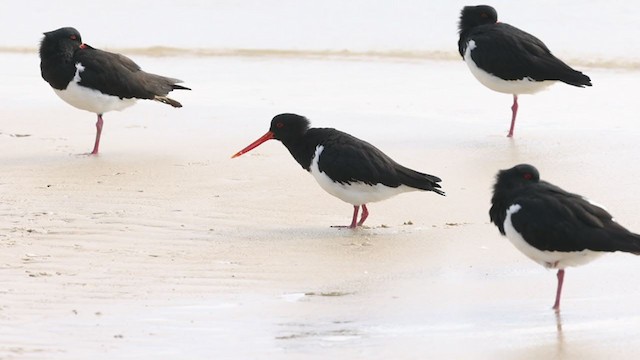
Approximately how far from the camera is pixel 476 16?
491 inches

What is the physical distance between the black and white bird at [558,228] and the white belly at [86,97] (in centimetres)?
512

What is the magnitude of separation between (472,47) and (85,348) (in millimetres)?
7133

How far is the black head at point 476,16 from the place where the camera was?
1242 centimetres

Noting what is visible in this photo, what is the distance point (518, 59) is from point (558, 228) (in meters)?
5.38

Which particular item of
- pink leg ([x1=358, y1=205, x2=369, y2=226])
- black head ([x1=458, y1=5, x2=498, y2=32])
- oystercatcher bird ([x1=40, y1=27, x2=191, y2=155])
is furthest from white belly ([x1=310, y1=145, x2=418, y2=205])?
black head ([x1=458, y1=5, x2=498, y2=32])

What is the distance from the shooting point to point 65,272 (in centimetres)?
709

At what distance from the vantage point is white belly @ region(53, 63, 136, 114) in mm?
11023

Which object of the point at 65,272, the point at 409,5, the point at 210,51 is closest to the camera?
the point at 65,272

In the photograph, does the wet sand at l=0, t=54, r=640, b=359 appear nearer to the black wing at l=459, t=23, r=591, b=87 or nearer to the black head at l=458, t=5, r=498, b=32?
the black wing at l=459, t=23, r=591, b=87

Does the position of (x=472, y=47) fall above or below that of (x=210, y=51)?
above

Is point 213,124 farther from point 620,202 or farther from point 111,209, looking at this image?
point 620,202

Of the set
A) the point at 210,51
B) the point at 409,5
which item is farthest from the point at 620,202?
the point at 409,5

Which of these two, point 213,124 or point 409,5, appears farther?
point 409,5

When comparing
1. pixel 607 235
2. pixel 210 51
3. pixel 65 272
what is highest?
pixel 607 235
